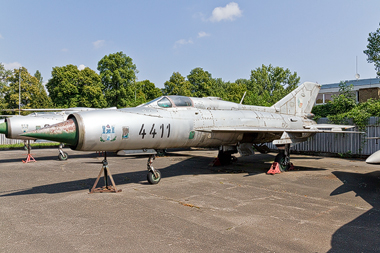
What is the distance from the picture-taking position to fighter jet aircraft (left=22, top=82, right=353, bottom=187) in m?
6.61

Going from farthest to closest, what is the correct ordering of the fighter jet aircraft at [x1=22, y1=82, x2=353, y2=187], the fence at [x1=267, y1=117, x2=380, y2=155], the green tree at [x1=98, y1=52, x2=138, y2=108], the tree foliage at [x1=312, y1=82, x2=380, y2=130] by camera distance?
→ the green tree at [x1=98, y1=52, x2=138, y2=108] → the tree foliage at [x1=312, y1=82, x2=380, y2=130] → the fence at [x1=267, y1=117, x2=380, y2=155] → the fighter jet aircraft at [x1=22, y1=82, x2=353, y2=187]

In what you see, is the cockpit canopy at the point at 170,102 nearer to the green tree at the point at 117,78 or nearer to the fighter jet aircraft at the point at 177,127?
the fighter jet aircraft at the point at 177,127

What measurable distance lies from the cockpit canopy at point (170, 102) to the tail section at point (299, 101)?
241 inches

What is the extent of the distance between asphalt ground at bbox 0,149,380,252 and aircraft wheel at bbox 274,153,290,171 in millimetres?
1499

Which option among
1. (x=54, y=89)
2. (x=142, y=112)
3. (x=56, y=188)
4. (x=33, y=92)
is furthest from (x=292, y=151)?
(x=33, y=92)

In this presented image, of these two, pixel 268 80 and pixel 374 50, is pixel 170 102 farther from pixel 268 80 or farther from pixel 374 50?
pixel 268 80

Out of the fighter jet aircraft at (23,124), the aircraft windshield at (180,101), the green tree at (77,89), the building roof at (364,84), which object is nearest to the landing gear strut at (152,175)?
the aircraft windshield at (180,101)

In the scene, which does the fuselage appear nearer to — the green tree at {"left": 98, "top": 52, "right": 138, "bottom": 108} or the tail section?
the tail section

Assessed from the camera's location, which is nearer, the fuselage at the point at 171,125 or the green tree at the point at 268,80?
the fuselage at the point at 171,125

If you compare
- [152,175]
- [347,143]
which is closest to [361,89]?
[347,143]

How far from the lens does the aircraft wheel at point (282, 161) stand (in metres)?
11.5

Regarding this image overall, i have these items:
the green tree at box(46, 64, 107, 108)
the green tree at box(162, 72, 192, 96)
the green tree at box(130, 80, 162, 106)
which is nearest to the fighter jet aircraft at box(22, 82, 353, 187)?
the green tree at box(46, 64, 107, 108)

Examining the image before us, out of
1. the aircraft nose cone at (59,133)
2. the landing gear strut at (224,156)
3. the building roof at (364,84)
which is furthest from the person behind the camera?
the building roof at (364,84)

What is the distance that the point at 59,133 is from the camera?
630cm
